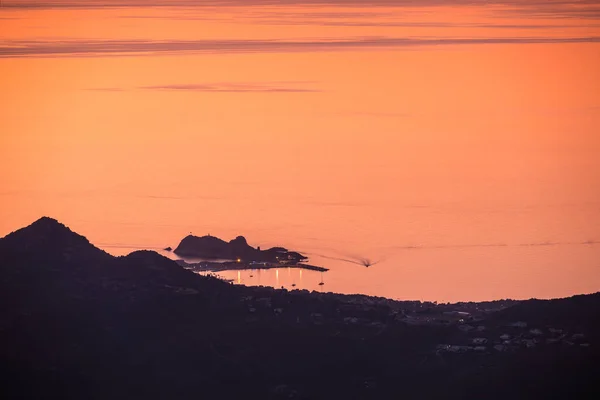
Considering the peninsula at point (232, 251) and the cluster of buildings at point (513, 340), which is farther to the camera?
the peninsula at point (232, 251)

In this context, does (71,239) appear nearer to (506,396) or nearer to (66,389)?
(66,389)

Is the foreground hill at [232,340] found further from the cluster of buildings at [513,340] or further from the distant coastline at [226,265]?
the distant coastline at [226,265]

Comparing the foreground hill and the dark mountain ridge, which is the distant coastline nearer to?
the dark mountain ridge

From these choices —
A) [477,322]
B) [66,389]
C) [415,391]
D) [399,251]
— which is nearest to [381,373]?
[415,391]

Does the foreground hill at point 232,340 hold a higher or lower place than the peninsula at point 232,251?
lower

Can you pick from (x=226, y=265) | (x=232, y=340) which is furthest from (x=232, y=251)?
(x=232, y=340)

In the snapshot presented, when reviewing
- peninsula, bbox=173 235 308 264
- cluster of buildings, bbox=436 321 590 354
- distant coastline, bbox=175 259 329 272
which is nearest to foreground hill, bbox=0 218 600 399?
cluster of buildings, bbox=436 321 590 354

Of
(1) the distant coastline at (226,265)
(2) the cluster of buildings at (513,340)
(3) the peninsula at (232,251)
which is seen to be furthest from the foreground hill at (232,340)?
(3) the peninsula at (232,251)

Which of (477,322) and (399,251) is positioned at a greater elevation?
(399,251)
